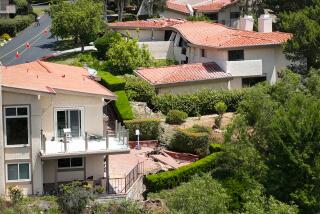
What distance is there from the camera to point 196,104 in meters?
49.8

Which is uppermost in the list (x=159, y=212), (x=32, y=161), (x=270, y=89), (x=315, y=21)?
(x=315, y=21)

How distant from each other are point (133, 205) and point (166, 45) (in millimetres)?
35585

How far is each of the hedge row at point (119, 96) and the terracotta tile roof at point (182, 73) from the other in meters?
2.55

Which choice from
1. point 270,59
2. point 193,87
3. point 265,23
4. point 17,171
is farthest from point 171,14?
point 17,171

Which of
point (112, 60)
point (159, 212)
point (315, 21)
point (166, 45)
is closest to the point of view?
point (159, 212)

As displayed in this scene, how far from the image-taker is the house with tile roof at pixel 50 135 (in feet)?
113

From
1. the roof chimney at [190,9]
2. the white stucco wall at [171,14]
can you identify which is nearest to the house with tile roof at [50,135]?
the roof chimney at [190,9]

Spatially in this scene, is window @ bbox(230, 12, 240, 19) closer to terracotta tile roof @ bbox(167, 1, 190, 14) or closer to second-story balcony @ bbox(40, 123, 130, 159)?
terracotta tile roof @ bbox(167, 1, 190, 14)

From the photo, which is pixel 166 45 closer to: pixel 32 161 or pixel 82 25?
pixel 82 25

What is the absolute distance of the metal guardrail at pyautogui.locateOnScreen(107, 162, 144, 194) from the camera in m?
36.3

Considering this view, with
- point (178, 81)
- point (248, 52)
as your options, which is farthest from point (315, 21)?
point (178, 81)

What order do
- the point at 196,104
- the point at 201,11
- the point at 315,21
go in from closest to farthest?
the point at 196,104, the point at 315,21, the point at 201,11

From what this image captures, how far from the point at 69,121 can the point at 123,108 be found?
11.4 meters

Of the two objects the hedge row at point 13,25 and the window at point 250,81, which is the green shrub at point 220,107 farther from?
the hedge row at point 13,25
